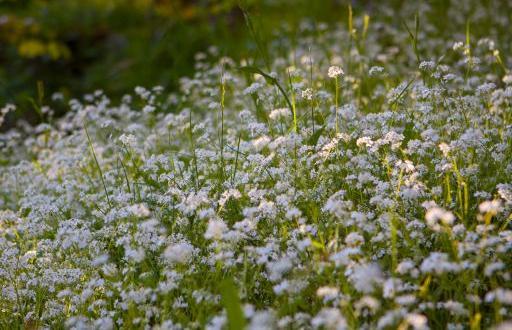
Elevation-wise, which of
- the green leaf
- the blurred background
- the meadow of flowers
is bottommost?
the green leaf

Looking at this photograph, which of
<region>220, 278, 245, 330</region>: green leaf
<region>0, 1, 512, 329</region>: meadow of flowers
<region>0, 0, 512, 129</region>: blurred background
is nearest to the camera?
<region>220, 278, 245, 330</region>: green leaf

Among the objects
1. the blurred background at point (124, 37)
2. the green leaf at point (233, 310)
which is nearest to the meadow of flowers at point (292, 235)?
the green leaf at point (233, 310)

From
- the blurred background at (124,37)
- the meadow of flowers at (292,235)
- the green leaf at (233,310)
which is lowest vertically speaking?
the green leaf at (233,310)

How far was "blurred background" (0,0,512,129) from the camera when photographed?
7508mm

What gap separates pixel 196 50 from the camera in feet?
26.7

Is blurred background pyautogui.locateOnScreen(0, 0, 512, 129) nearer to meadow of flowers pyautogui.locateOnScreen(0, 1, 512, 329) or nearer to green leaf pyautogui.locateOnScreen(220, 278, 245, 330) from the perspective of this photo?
meadow of flowers pyautogui.locateOnScreen(0, 1, 512, 329)

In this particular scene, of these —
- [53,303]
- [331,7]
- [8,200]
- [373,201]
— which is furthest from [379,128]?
[331,7]

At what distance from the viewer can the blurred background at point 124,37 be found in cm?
751

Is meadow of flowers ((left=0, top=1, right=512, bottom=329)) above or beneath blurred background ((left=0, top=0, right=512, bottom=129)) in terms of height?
beneath

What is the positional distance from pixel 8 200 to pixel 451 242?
3.31 metres

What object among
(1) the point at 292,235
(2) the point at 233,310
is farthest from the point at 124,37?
(2) the point at 233,310

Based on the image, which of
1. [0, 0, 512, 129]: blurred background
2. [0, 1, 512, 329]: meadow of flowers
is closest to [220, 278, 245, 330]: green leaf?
[0, 1, 512, 329]: meadow of flowers

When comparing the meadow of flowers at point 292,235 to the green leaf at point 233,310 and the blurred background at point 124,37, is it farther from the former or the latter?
the blurred background at point 124,37

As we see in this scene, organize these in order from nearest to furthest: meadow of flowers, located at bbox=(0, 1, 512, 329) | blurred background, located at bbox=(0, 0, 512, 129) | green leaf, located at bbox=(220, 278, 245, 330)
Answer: green leaf, located at bbox=(220, 278, 245, 330)
meadow of flowers, located at bbox=(0, 1, 512, 329)
blurred background, located at bbox=(0, 0, 512, 129)
